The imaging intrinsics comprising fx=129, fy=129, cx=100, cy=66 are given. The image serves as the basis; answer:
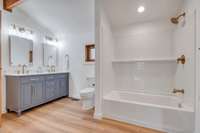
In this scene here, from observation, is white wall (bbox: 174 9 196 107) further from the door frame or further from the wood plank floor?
the wood plank floor

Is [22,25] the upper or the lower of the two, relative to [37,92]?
upper

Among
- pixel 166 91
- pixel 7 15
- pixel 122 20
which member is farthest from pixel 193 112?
pixel 7 15

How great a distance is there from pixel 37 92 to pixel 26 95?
28cm

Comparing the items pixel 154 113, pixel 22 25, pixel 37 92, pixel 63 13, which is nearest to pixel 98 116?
pixel 154 113

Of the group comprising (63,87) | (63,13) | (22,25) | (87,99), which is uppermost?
(63,13)

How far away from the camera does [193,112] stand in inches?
67.7

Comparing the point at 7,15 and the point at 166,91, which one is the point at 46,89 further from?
the point at 166,91

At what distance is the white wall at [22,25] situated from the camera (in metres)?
2.73

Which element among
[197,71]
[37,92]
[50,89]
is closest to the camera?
[197,71]

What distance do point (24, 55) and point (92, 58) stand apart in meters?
→ 1.71

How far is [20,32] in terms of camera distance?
306 centimetres

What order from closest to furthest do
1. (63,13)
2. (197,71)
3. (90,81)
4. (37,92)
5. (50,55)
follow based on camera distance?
(197,71) → (37,92) → (63,13) → (90,81) → (50,55)

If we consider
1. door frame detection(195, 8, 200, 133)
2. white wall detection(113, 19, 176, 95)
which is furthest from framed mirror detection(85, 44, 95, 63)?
door frame detection(195, 8, 200, 133)

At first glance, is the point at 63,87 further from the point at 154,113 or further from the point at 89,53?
the point at 154,113
